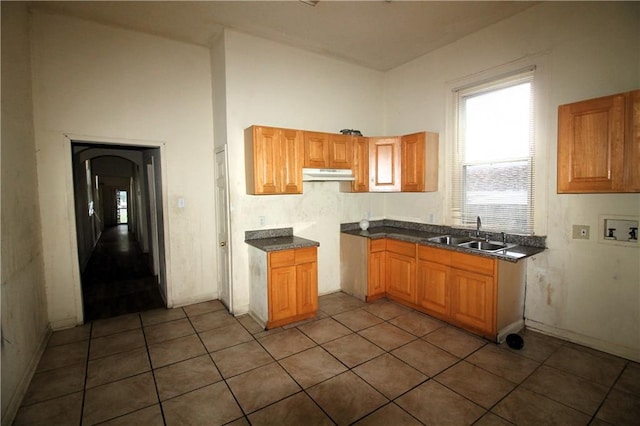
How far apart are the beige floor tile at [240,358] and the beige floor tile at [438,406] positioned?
1.24m

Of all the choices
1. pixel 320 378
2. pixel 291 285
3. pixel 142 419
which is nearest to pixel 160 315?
pixel 291 285

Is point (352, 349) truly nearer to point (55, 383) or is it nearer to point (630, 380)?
point (630, 380)

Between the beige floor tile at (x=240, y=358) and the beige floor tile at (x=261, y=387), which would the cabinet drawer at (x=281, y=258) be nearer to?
the beige floor tile at (x=240, y=358)

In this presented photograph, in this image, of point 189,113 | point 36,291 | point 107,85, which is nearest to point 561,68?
point 189,113

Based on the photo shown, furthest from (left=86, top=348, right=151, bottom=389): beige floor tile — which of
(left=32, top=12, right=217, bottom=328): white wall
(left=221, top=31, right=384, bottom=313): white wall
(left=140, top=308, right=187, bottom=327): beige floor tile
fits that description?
(left=221, top=31, right=384, bottom=313): white wall

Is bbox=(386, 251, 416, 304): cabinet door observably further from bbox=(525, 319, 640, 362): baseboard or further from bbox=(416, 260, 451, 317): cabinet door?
bbox=(525, 319, 640, 362): baseboard

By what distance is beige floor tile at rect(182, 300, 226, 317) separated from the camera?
12.5 ft

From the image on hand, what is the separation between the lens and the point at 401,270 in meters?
3.95

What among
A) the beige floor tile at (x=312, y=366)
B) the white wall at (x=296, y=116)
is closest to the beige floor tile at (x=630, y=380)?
the beige floor tile at (x=312, y=366)

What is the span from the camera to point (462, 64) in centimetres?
380

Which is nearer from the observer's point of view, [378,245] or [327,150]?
[327,150]

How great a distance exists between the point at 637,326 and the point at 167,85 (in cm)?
539

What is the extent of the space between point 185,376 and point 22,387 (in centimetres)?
114

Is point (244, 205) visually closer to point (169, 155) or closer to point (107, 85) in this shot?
point (169, 155)
